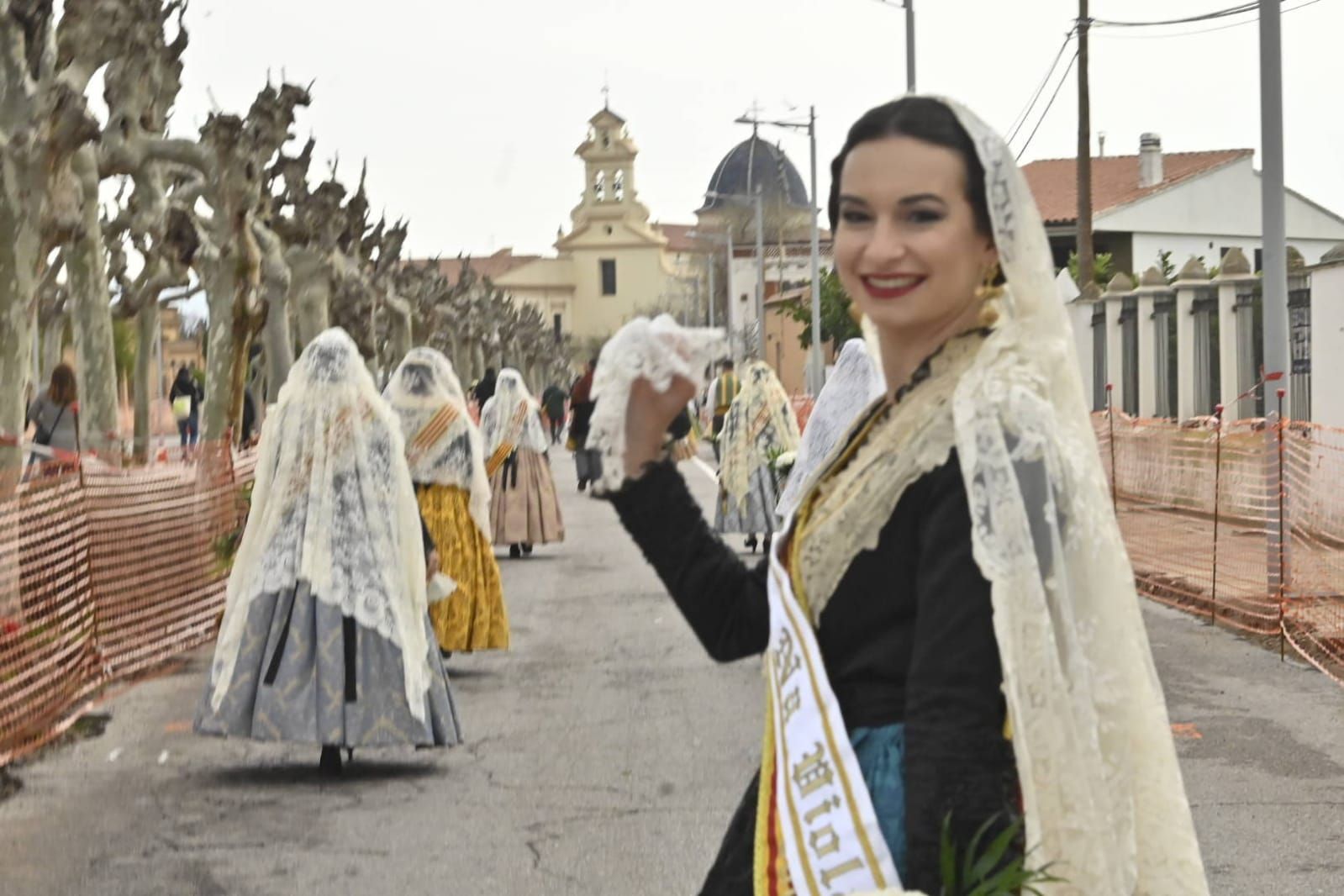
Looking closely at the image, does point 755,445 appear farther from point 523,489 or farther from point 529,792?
point 529,792

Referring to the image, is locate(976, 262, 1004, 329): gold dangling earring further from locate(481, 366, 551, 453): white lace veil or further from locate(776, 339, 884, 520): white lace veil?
locate(481, 366, 551, 453): white lace veil

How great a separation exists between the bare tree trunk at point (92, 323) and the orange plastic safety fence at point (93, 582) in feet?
13.9

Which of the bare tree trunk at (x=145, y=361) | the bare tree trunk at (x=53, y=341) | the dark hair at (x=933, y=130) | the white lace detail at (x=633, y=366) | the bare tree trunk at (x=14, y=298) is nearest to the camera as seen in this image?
the dark hair at (x=933, y=130)

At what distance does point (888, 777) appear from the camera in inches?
104

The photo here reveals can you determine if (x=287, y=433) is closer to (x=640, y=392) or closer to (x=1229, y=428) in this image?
(x=640, y=392)

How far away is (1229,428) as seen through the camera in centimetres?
1867

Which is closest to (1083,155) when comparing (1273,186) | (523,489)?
(523,489)

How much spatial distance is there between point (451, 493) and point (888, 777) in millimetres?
10021

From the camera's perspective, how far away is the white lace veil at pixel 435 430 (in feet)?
40.3

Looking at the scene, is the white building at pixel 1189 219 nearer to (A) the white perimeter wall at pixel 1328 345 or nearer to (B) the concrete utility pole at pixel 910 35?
(B) the concrete utility pole at pixel 910 35

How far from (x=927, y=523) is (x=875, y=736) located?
258 millimetres

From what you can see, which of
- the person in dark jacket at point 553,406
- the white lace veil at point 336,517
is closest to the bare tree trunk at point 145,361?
the person in dark jacket at point 553,406

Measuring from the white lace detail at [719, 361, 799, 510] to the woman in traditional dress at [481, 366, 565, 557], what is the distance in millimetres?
1687

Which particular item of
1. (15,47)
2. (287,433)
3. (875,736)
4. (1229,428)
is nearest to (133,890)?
(287,433)
